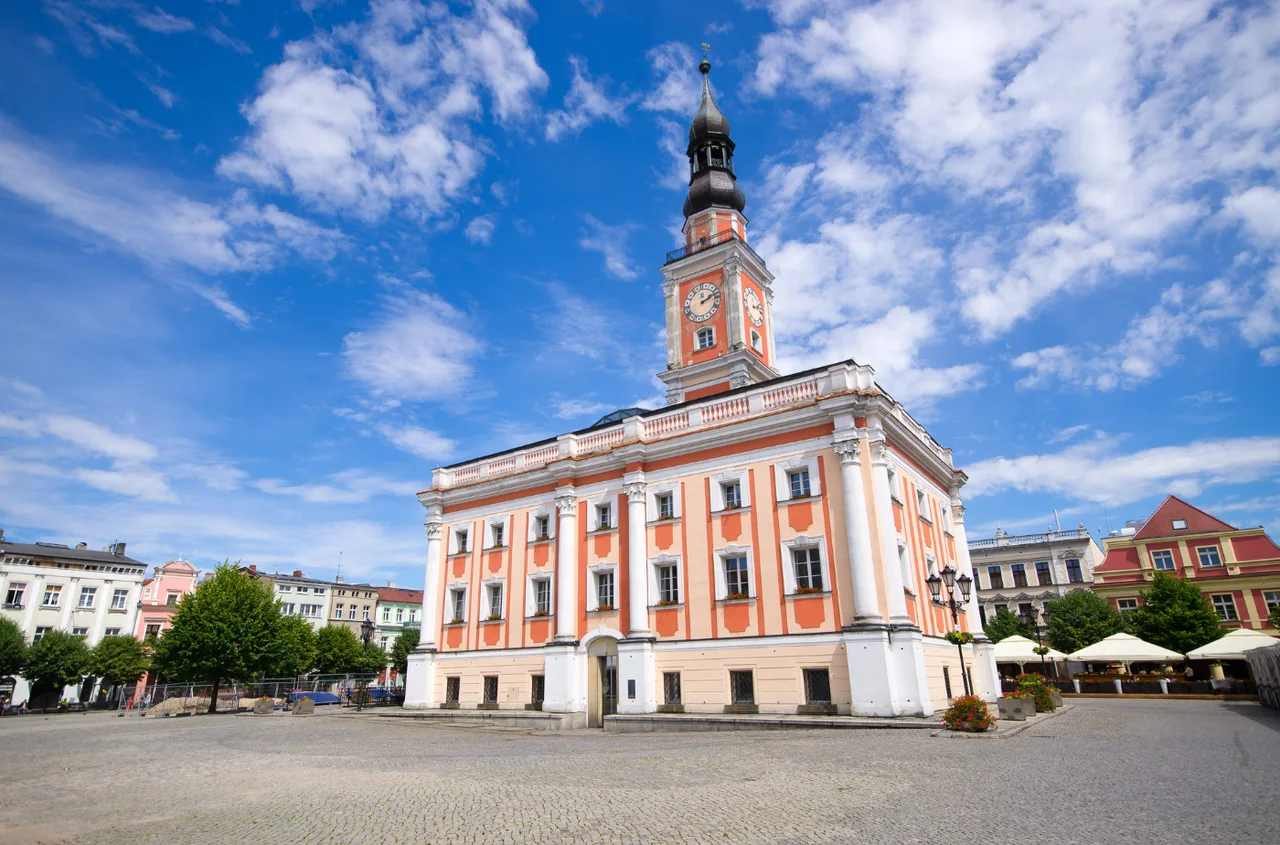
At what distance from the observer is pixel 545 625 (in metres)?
31.4

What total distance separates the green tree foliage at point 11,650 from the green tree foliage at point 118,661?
410 cm

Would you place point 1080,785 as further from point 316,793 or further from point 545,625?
point 545,625

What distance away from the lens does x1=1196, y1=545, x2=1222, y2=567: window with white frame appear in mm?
56906

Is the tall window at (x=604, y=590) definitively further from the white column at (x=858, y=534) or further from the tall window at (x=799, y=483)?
the white column at (x=858, y=534)

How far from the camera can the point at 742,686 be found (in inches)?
1005

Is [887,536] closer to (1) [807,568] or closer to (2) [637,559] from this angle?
(1) [807,568]

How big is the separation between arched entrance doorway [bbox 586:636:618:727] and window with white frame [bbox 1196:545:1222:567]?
5503cm

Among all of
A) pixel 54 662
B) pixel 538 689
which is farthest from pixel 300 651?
pixel 538 689

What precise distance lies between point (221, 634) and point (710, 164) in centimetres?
3872

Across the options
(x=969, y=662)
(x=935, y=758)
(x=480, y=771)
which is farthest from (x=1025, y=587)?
(x=480, y=771)

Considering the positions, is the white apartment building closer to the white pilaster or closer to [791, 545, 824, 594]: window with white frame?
the white pilaster

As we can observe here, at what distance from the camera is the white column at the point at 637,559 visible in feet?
92.1

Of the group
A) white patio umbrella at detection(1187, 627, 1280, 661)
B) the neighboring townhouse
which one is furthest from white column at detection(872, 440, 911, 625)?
the neighboring townhouse

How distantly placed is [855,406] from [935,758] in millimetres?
13397
